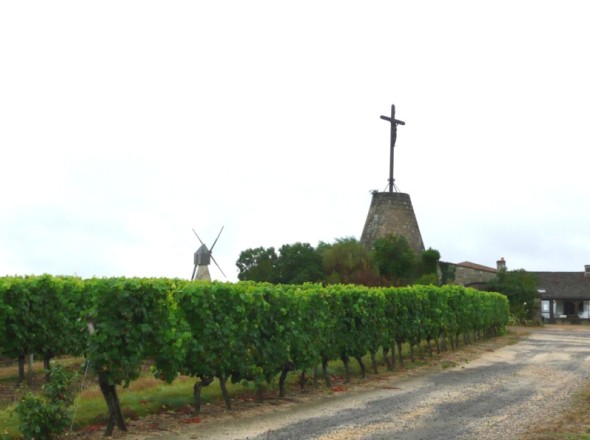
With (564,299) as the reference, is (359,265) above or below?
above

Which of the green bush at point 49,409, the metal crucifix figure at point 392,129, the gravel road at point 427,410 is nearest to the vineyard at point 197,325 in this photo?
the green bush at point 49,409

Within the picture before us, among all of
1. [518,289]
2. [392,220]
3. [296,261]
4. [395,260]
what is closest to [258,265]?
[296,261]

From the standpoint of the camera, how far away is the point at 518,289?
59.4m

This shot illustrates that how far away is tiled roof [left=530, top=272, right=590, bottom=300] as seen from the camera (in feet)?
238

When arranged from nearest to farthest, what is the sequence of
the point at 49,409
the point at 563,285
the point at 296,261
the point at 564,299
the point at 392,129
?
the point at 49,409, the point at 392,129, the point at 296,261, the point at 564,299, the point at 563,285

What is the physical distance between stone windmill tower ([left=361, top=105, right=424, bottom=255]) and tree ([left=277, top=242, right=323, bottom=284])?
4.36 meters

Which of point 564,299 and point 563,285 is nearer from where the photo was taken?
point 564,299

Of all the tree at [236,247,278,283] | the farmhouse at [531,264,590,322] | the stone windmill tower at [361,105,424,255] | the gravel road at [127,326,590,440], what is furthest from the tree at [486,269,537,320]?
the gravel road at [127,326,590,440]

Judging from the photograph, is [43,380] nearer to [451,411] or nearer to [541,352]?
[451,411]

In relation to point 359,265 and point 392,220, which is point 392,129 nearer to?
point 392,220

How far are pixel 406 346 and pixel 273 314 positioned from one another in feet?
52.7

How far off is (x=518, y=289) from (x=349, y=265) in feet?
57.4

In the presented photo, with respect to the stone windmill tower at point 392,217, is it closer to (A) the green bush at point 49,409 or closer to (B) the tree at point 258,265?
(B) the tree at point 258,265

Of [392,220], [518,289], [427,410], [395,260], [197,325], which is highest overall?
[392,220]
